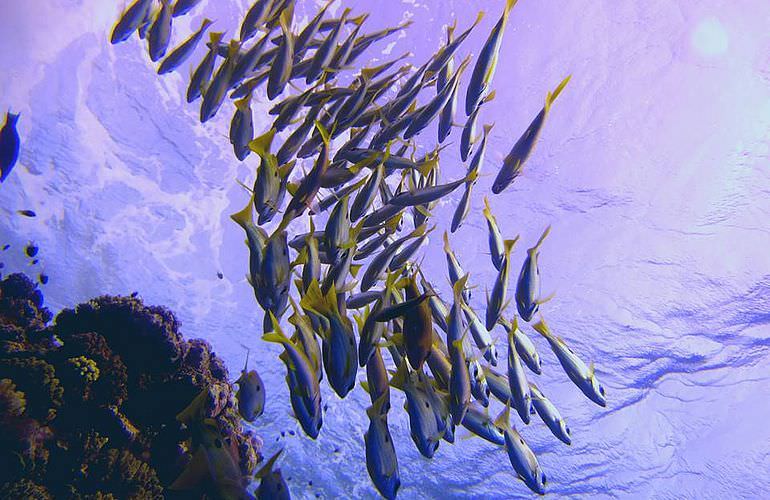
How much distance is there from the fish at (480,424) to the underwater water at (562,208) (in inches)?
325

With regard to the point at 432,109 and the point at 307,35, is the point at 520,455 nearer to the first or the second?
the point at 432,109

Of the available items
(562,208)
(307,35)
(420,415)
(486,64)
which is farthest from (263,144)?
(562,208)

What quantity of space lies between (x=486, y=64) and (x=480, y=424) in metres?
3.37

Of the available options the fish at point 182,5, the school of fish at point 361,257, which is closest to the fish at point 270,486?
the school of fish at point 361,257

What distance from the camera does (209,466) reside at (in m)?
3.18

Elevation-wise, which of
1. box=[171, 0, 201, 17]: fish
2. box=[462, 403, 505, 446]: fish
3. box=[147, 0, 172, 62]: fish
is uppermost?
box=[171, 0, 201, 17]: fish

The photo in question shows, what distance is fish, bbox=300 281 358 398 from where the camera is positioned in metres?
3.07

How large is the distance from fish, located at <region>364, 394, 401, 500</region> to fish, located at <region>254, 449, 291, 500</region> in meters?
0.62

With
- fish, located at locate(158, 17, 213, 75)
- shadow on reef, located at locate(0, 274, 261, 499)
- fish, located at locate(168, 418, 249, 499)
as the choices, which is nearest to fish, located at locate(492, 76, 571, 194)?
fish, located at locate(168, 418, 249, 499)

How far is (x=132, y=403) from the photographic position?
5.40 metres

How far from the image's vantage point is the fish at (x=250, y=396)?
151 inches

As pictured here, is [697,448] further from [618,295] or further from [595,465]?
[618,295]

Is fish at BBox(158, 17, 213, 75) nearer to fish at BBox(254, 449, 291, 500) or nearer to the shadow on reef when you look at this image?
the shadow on reef

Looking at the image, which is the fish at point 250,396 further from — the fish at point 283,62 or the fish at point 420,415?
the fish at point 283,62
